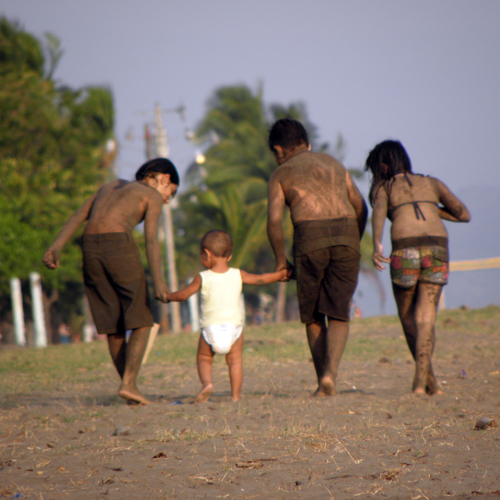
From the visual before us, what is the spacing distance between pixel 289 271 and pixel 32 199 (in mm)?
15921

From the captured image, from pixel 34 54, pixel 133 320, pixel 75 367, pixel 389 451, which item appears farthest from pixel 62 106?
pixel 389 451

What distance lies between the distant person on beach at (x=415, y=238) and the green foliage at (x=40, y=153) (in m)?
13.6

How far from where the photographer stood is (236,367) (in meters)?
4.48

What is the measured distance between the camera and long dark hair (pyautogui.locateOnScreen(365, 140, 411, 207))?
190 inches

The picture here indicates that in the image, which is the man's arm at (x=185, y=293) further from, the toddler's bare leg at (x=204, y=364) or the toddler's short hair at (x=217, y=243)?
the toddler's bare leg at (x=204, y=364)

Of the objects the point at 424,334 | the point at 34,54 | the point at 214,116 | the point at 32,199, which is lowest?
the point at 424,334

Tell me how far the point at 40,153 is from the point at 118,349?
19.5 m

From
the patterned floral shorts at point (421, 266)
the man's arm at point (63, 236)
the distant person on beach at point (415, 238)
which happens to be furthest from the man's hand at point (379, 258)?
the man's arm at point (63, 236)

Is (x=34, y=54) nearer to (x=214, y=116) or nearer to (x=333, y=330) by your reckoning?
(x=214, y=116)

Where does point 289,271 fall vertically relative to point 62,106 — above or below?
below

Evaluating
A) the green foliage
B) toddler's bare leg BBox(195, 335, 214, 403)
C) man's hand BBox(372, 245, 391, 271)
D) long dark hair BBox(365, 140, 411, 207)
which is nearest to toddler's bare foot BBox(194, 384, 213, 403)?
toddler's bare leg BBox(195, 335, 214, 403)

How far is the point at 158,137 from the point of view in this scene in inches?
758

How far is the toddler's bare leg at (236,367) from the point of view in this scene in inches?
175

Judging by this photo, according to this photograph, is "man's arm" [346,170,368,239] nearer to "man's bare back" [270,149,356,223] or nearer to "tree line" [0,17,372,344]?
"man's bare back" [270,149,356,223]
